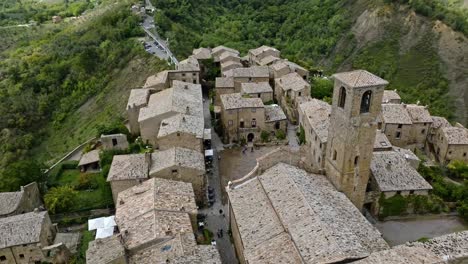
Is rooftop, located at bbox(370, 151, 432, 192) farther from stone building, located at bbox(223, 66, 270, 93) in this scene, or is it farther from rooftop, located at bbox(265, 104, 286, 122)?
stone building, located at bbox(223, 66, 270, 93)

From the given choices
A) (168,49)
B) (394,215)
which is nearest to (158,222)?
(394,215)

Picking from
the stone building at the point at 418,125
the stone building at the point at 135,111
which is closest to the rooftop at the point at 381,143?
the stone building at the point at 418,125

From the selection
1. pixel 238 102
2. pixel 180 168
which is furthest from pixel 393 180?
pixel 238 102

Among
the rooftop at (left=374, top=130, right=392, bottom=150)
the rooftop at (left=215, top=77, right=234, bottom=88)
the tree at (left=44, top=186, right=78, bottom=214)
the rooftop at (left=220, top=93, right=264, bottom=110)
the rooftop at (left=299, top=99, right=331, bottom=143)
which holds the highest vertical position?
the rooftop at (left=215, top=77, right=234, bottom=88)

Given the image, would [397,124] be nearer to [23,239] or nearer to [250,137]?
[250,137]

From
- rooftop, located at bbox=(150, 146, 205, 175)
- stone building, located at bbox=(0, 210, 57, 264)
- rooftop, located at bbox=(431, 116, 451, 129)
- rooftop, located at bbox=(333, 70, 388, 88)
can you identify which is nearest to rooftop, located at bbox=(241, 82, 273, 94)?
rooftop, located at bbox=(150, 146, 205, 175)

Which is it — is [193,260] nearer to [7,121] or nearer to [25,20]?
[7,121]
